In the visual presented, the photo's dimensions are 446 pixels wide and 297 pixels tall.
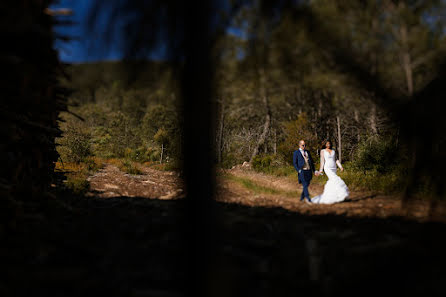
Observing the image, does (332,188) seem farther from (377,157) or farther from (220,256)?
(220,256)

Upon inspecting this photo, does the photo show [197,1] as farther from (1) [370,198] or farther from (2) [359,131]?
(2) [359,131]

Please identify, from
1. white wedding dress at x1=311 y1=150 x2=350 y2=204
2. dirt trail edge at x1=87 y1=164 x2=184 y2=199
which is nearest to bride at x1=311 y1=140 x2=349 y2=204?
white wedding dress at x1=311 y1=150 x2=350 y2=204

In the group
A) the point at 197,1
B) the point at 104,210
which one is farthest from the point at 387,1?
the point at 104,210

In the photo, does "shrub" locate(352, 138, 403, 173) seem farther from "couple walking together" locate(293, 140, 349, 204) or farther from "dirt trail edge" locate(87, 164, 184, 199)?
"dirt trail edge" locate(87, 164, 184, 199)

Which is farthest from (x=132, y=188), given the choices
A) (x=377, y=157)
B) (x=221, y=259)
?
(x=377, y=157)

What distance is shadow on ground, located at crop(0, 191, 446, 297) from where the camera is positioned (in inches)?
82.7

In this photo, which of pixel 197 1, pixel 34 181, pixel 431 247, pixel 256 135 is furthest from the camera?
pixel 256 135

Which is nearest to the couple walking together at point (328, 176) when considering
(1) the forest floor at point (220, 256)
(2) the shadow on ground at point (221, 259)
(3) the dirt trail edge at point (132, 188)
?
(1) the forest floor at point (220, 256)

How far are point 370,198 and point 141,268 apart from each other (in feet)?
23.8

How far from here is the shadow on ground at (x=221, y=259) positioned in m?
2.10

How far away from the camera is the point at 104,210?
16.9 feet

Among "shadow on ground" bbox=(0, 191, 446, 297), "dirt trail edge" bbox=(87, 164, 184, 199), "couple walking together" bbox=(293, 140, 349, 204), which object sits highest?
"couple walking together" bbox=(293, 140, 349, 204)

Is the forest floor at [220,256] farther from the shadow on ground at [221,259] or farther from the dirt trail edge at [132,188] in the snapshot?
the dirt trail edge at [132,188]

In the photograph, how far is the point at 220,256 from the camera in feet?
5.85
